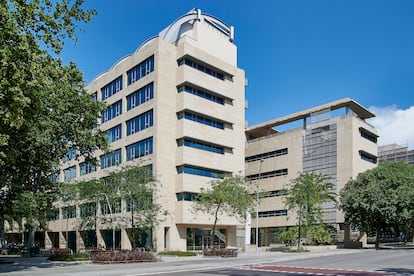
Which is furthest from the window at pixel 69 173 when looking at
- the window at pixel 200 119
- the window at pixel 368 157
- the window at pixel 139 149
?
the window at pixel 368 157

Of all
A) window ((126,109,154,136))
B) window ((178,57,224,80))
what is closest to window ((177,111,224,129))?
window ((126,109,154,136))

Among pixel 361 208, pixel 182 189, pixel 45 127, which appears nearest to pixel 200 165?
pixel 182 189

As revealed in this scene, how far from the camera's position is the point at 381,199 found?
5503 cm

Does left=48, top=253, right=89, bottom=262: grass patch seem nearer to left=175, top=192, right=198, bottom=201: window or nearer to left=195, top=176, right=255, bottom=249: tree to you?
left=195, top=176, right=255, bottom=249: tree

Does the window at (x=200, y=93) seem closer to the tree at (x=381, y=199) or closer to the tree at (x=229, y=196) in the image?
the tree at (x=229, y=196)

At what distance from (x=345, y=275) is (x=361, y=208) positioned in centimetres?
3815

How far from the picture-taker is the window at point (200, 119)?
178 feet

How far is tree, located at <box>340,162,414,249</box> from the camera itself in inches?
2133

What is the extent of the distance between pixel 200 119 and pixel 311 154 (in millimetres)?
24851

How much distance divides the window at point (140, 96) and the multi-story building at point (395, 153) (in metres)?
59.3

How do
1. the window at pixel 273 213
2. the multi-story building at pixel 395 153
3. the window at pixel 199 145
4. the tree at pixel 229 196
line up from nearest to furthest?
the tree at pixel 229 196 < the window at pixel 199 145 < the window at pixel 273 213 < the multi-story building at pixel 395 153

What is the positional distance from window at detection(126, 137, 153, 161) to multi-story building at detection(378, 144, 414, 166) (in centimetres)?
5917

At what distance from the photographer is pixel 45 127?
85.3ft

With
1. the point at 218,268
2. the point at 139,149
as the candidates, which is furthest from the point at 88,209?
the point at 218,268
